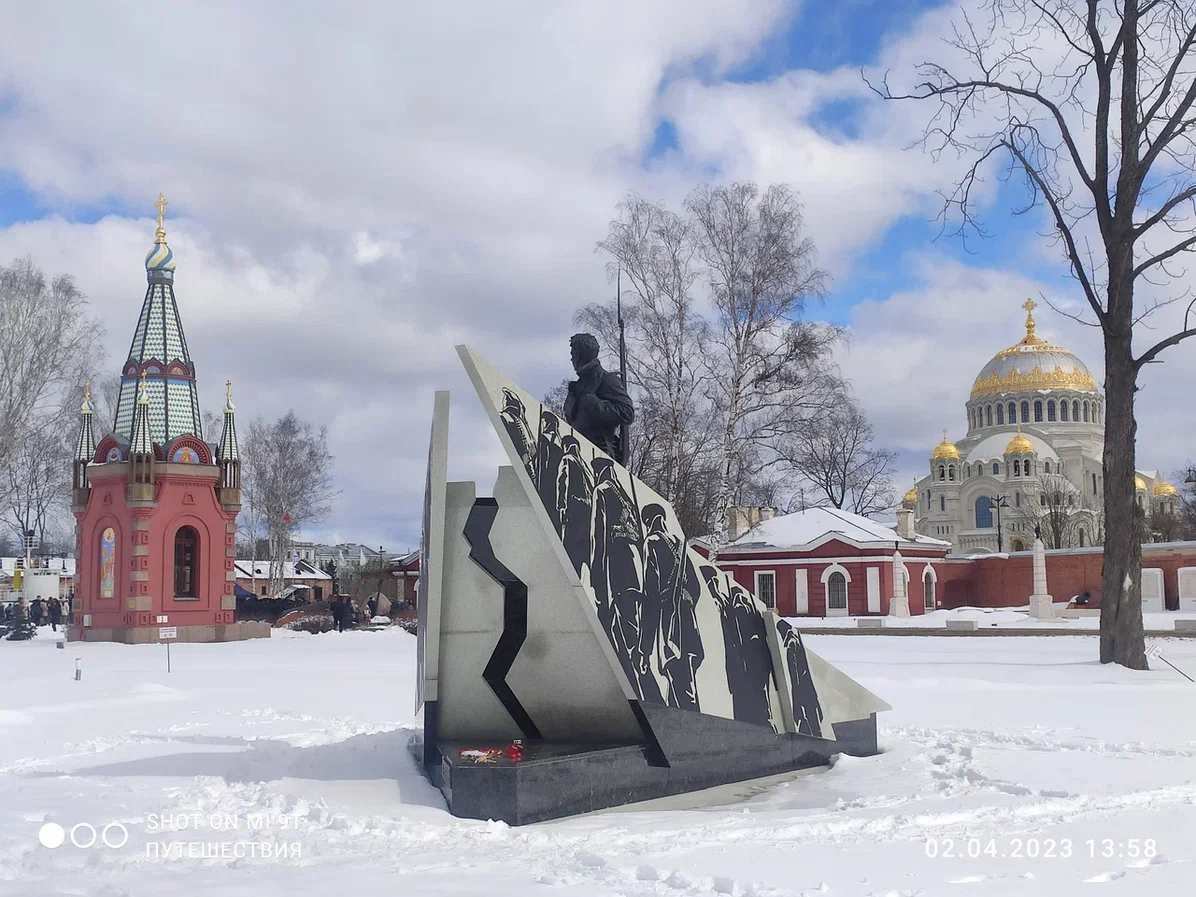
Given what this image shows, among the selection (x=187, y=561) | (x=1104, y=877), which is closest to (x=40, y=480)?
(x=187, y=561)

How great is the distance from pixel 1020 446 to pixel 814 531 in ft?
116

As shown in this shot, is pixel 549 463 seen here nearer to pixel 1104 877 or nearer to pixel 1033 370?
pixel 1104 877

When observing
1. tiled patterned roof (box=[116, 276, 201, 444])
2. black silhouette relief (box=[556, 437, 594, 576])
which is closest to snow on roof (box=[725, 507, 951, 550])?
tiled patterned roof (box=[116, 276, 201, 444])

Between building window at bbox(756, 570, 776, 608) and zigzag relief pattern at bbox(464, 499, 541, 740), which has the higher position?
zigzag relief pattern at bbox(464, 499, 541, 740)

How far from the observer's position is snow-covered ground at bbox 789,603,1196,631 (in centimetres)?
3006

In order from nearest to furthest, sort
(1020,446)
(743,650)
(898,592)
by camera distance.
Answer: (743,650) → (898,592) → (1020,446)

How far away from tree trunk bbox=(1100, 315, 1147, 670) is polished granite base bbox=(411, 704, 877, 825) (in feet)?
26.3

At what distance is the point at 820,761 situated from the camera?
26.6 feet

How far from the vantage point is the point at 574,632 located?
710 centimetres

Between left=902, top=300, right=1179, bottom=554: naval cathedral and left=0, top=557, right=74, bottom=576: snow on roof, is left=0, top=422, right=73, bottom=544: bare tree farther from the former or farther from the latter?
left=902, top=300, right=1179, bottom=554: naval cathedral

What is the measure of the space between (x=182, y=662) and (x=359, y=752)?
11.4 meters

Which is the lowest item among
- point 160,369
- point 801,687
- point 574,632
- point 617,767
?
point 617,767

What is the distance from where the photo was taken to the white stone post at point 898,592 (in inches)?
1417

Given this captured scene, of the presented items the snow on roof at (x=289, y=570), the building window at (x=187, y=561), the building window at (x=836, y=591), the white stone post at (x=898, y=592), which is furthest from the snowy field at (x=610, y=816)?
the snow on roof at (x=289, y=570)
